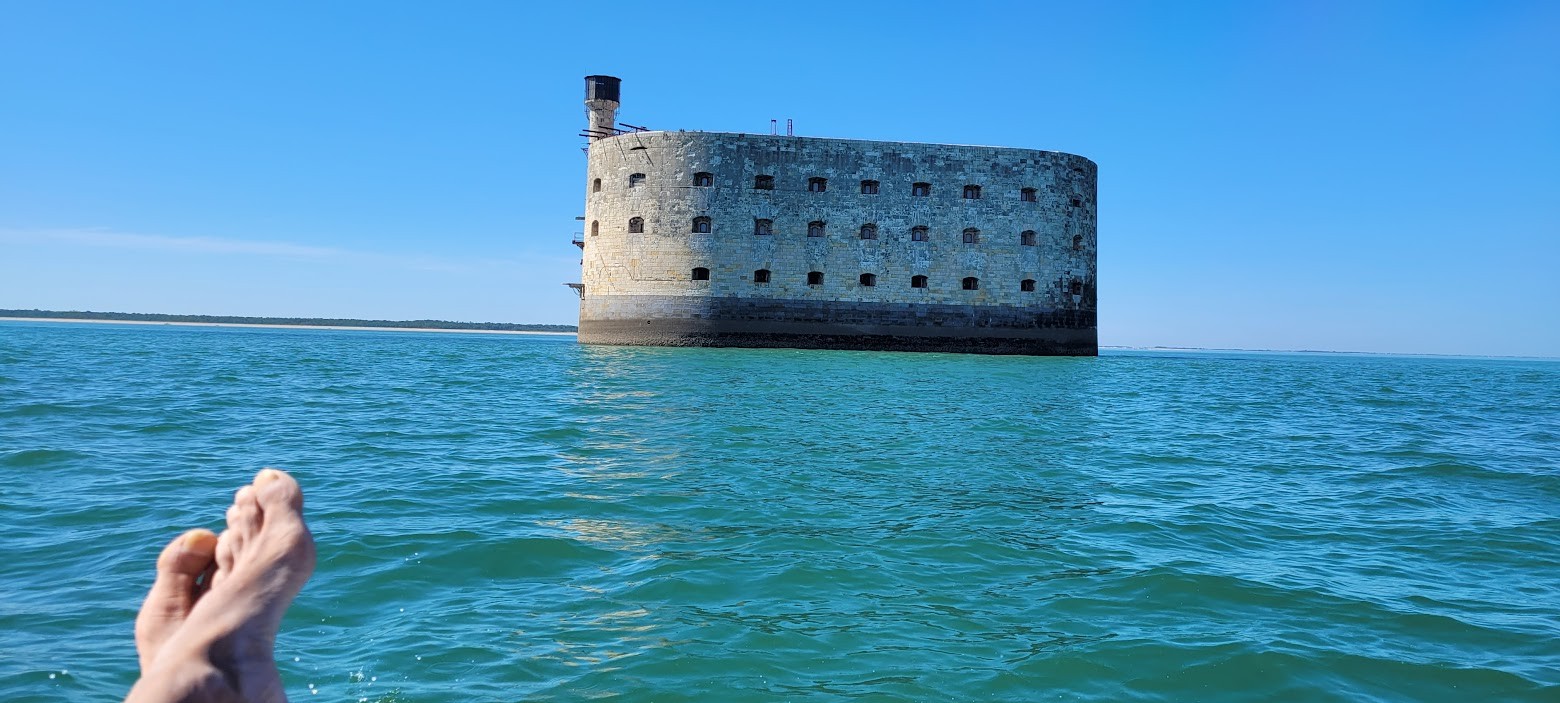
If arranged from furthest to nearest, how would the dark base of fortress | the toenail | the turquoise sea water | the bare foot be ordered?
the dark base of fortress
the turquoise sea water
the toenail
the bare foot

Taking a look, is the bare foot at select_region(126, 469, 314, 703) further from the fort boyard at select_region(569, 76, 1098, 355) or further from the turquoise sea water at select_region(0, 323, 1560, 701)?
the fort boyard at select_region(569, 76, 1098, 355)

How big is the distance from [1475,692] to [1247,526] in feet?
8.49

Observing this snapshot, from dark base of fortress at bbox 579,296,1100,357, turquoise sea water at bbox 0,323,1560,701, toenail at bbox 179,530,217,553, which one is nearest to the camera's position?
toenail at bbox 179,530,217,553

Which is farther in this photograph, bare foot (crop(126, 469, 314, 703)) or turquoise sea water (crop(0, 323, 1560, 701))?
turquoise sea water (crop(0, 323, 1560, 701))

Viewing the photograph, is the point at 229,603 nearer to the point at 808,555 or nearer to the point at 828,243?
the point at 808,555

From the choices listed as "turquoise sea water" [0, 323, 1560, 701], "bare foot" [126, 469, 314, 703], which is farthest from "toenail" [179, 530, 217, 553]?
"turquoise sea water" [0, 323, 1560, 701]

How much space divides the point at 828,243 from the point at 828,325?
262 centimetres

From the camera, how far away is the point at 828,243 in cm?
2927

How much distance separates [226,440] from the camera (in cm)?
809

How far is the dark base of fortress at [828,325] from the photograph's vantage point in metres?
28.8

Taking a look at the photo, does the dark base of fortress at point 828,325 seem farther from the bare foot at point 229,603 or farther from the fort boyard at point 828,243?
the bare foot at point 229,603

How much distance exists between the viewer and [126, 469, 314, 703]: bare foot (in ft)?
4.94

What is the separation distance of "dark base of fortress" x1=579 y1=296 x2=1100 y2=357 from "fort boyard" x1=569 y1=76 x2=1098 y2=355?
4 centimetres

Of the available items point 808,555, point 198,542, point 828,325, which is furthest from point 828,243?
point 198,542
